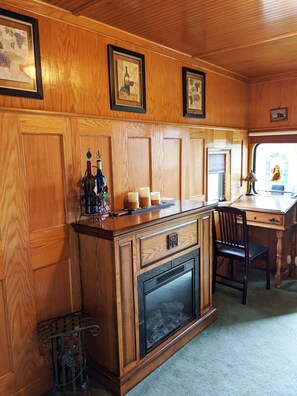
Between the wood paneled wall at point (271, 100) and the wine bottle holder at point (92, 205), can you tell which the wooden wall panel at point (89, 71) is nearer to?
the wine bottle holder at point (92, 205)

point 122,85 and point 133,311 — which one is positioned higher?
point 122,85

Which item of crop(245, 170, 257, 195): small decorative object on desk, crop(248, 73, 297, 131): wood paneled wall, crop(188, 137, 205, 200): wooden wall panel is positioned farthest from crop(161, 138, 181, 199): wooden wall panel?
crop(248, 73, 297, 131): wood paneled wall

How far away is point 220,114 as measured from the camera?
3.55 meters

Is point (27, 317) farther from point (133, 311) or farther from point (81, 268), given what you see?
point (133, 311)

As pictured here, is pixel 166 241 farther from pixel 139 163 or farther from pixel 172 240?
pixel 139 163

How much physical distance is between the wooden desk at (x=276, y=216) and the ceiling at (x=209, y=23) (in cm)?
156

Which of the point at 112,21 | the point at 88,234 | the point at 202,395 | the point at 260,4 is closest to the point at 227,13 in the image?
the point at 260,4

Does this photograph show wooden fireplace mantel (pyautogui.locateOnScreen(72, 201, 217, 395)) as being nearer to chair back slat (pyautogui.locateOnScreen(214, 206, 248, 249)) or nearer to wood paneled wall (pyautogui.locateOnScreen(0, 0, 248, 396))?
wood paneled wall (pyautogui.locateOnScreen(0, 0, 248, 396))

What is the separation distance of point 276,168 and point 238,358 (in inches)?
102

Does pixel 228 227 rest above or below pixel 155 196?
below

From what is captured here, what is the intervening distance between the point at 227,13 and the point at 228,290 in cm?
267

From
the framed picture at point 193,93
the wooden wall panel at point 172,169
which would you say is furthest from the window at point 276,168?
the wooden wall panel at point 172,169

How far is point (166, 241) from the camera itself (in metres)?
2.26

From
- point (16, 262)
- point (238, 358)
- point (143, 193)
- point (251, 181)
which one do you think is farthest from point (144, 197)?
point (251, 181)
